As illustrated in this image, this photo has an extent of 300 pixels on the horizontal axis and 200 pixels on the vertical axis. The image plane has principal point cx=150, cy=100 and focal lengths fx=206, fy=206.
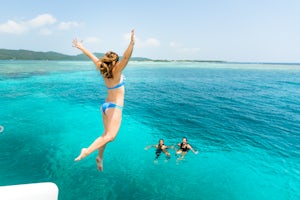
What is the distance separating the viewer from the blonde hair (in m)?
3.88

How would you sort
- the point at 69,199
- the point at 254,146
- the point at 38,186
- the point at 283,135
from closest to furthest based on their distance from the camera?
the point at 38,186, the point at 69,199, the point at 254,146, the point at 283,135

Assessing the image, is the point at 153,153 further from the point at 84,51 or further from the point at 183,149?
the point at 84,51

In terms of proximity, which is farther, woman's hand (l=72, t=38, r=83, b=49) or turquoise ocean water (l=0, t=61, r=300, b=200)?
turquoise ocean water (l=0, t=61, r=300, b=200)

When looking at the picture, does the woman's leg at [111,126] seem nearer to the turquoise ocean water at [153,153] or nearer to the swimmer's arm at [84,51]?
the swimmer's arm at [84,51]

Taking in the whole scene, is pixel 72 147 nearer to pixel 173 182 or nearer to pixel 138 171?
pixel 138 171

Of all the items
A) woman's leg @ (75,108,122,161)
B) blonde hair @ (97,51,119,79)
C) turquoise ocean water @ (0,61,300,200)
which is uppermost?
blonde hair @ (97,51,119,79)

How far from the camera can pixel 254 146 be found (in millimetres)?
16281

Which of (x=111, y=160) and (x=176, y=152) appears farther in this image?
(x=176, y=152)

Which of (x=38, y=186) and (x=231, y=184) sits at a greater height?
(x=38, y=186)

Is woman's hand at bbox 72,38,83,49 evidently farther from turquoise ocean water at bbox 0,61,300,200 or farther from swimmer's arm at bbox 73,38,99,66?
turquoise ocean water at bbox 0,61,300,200

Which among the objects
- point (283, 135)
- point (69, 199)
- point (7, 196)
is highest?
point (7, 196)

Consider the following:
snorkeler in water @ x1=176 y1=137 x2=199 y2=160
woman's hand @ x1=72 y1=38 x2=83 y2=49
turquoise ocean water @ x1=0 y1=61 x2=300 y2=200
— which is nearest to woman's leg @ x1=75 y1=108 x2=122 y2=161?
woman's hand @ x1=72 y1=38 x2=83 y2=49

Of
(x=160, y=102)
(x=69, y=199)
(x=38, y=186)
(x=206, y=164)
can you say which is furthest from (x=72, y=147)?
(x=160, y=102)

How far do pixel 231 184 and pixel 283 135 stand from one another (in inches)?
407
